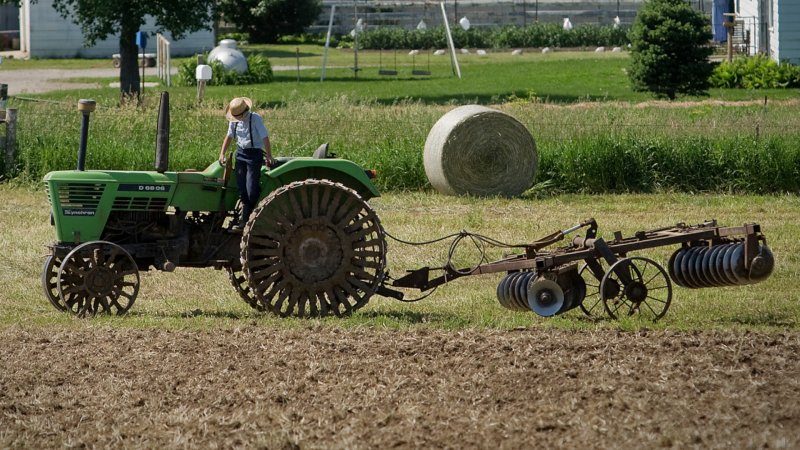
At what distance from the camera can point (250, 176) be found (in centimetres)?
1074

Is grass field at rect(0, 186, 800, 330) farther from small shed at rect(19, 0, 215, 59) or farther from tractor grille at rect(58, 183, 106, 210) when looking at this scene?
small shed at rect(19, 0, 215, 59)

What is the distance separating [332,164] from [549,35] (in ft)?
154

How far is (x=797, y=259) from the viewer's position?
1358cm

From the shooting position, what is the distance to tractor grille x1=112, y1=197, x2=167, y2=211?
10.8 m

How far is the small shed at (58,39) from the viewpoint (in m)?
50.3

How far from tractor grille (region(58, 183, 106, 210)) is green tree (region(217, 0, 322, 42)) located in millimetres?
45122

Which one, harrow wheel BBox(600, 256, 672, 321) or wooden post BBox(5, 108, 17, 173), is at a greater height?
wooden post BBox(5, 108, 17, 173)

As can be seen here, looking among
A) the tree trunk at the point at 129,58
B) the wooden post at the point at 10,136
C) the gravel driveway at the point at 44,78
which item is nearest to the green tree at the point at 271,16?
the gravel driveway at the point at 44,78

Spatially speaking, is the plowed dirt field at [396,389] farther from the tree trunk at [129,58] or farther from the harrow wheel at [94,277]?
the tree trunk at [129,58]

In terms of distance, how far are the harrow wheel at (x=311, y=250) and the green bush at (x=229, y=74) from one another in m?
27.3

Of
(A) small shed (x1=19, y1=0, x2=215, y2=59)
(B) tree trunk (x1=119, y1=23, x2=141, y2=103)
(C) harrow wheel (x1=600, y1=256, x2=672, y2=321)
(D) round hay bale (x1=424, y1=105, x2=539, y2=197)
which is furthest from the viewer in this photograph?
(A) small shed (x1=19, y1=0, x2=215, y2=59)

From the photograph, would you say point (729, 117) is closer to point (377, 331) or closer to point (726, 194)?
point (726, 194)

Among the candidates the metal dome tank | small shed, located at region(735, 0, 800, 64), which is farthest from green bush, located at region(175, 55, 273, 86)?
small shed, located at region(735, 0, 800, 64)

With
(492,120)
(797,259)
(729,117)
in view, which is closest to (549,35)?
(729,117)
